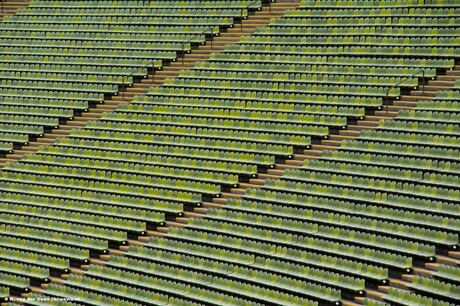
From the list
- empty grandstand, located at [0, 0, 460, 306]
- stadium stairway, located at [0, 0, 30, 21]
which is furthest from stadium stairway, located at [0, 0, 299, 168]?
stadium stairway, located at [0, 0, 30, 21]

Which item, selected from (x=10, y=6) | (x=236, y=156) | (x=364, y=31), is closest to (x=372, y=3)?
(x=364, y=31)

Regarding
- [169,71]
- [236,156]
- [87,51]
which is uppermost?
[87,51]

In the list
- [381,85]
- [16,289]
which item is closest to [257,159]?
[381,85]

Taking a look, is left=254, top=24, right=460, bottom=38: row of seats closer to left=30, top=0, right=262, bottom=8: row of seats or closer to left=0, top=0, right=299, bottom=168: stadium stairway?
left=0, top=0, right=299, bottom=168: stadium stairway

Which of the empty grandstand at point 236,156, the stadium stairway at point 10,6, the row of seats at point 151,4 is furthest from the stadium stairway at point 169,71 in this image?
the stadium stairway at point 10,6

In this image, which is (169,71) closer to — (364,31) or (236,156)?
(236,156)

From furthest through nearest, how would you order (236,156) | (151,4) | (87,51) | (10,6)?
(10,6) → (151,4) → (87,51) → (236,156)

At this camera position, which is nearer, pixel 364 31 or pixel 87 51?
pixel 364 31

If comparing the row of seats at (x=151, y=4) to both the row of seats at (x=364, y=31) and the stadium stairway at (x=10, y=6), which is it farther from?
the row of seats at (x=364, y=31)
